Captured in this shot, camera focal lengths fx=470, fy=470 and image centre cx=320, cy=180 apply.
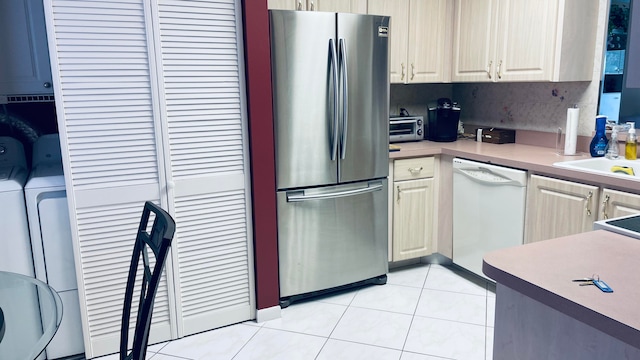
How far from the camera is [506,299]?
1234 millimetres

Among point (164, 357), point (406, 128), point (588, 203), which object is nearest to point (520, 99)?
point (406, 128)

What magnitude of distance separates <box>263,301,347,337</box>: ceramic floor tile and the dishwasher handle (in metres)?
1.15

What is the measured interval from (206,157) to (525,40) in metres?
2.02

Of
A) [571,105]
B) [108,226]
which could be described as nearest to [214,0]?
[108,226]

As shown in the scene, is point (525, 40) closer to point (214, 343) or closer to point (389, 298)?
point (389, 298)

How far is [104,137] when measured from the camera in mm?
2213

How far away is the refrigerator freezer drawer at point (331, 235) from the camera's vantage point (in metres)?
2.72

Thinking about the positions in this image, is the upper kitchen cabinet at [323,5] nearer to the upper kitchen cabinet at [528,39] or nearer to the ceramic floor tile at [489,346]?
the upper kitchen cabinet at [528,39]

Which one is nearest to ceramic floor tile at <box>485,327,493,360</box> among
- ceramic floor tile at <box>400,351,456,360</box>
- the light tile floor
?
the light tile floor

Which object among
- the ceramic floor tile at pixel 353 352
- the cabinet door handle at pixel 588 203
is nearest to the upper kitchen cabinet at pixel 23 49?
the ceramic floor tile at pixel 353 352

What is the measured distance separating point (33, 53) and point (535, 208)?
2.86m

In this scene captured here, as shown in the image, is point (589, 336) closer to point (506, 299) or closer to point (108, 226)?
point (506, 299)

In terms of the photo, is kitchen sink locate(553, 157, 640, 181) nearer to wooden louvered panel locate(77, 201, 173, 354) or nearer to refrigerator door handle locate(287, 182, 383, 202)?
refrigerator door handle locate(287, 182, 383, 202)

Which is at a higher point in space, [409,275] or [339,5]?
[339,5]
